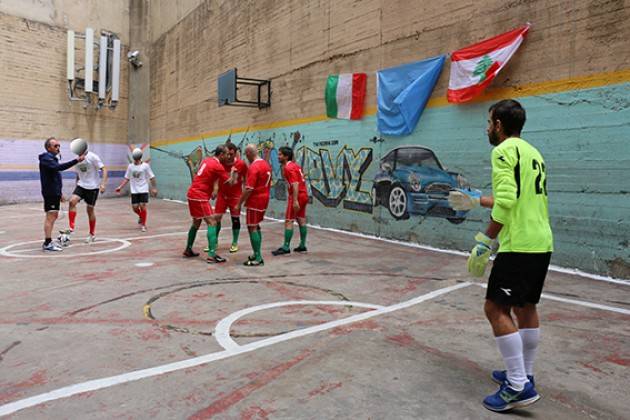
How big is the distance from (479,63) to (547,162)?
205 cm

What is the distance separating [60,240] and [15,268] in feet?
6.13

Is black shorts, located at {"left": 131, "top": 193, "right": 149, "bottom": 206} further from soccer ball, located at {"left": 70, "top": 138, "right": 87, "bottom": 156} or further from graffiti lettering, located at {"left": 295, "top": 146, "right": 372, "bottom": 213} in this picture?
graffiti lettering, located at {"left": 295, "top": 146, "right": 372, "bottom": 213}

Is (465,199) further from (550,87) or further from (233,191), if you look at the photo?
(233,191)

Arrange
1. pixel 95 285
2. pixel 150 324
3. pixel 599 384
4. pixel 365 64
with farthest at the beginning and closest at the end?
pixel 365 64 → pixel 95 285 → pixel 150 324 → pixel 599 384

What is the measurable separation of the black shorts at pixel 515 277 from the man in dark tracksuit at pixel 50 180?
24.1 feet

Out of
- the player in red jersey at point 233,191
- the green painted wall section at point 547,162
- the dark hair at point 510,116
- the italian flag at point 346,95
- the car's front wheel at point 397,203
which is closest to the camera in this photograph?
the dark hair at point 510,116

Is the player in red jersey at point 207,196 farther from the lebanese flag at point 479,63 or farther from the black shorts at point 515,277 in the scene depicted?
the black shorts at point 515,277

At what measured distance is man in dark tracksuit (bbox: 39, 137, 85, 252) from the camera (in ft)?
26.0

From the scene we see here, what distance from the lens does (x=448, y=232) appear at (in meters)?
8.59

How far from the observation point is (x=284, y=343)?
381cm

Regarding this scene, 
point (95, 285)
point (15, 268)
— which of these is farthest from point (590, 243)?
point (15, 268)

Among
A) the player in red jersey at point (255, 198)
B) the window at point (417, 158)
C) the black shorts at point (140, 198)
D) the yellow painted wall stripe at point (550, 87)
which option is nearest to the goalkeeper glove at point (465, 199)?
the player in red jersey at point (255, 198)

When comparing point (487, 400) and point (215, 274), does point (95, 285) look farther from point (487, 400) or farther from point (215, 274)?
point (487, 400)

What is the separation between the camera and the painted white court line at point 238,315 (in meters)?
3.82
